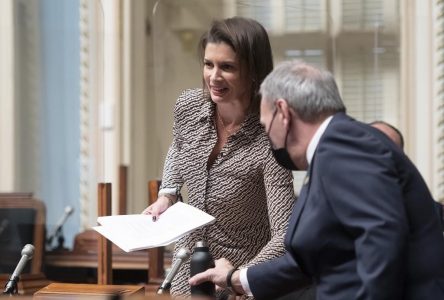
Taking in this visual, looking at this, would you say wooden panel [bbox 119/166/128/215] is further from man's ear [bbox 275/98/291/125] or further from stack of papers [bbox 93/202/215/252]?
man's ear [bbox 275/98/291/125]

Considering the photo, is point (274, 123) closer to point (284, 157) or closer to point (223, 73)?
point (284, 157)

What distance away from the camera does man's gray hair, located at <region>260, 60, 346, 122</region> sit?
246 cm

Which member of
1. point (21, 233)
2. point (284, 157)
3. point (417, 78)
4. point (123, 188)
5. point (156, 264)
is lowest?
point (156, 264)

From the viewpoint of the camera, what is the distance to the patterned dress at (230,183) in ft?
9.93

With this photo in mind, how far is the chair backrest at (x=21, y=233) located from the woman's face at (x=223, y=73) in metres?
2.55

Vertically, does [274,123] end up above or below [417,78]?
below

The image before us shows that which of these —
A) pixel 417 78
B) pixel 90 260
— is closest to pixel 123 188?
pixel 90 260

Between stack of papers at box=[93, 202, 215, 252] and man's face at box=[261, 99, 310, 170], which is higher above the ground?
man's face at box=[261, 99, 310, 170]

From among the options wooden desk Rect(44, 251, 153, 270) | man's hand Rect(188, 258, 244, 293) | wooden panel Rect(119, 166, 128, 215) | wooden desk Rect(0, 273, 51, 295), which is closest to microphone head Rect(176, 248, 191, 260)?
man's hand Rect(188, 258, 244, 293)

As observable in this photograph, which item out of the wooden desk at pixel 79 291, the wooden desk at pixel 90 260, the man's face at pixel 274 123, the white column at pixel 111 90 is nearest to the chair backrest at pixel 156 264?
the wooden desk at pixel 90 260

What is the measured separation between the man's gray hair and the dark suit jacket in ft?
0.14

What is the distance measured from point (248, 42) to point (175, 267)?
65 centimetres

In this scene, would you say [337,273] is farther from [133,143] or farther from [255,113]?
[133,143]

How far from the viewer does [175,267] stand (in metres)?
2.85
